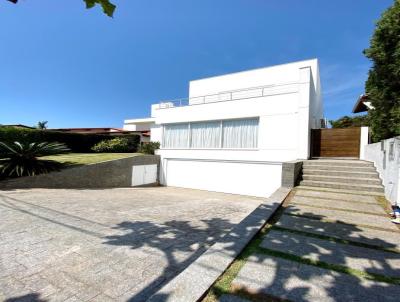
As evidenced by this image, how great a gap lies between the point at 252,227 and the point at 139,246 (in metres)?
2.06

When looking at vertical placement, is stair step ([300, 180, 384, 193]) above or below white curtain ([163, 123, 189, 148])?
below

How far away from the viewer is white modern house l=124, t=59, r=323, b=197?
37.4 feet

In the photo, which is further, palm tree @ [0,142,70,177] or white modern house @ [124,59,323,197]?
white modern house @ [124,59,323,197]

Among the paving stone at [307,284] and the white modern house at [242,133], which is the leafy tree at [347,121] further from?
the paving stone at [307,284]

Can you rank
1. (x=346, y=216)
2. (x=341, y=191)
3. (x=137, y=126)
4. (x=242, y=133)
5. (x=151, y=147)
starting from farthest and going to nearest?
(x=137, y=126)
(x=151, y=147)
(x=242, y=133)
(x=341, y=191)
(x=346, y=216)

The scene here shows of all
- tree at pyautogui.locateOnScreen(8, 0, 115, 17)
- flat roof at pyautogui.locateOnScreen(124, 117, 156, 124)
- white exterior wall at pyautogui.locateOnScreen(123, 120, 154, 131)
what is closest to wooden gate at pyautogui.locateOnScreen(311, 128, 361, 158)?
tree at pyautogui.locateOnScreen(8, 0, 115, 17)

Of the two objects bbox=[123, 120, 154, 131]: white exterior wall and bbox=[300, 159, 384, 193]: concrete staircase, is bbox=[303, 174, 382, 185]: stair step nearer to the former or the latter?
bbox=[300, 159, 384, 193]: concrete staircase

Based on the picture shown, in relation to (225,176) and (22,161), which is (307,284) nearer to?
(225,176)

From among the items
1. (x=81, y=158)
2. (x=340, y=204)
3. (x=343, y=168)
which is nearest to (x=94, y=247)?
(x=340, y=204)

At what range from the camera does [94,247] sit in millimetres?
3783

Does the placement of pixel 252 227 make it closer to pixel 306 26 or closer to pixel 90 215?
pixel 90 215

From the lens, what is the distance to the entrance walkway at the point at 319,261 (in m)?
2.23

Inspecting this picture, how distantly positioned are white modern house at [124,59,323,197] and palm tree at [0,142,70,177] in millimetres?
7472

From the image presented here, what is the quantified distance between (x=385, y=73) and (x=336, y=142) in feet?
16.1
